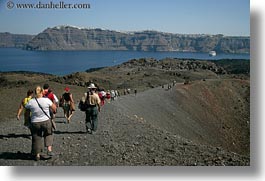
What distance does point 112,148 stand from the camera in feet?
23.3

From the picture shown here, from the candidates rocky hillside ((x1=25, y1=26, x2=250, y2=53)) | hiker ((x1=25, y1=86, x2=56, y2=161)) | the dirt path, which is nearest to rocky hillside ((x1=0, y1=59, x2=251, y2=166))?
the dirt path

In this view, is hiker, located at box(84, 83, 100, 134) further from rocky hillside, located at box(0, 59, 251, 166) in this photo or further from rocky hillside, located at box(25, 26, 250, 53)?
rocky hillside, located at box(25, 26, 250, 53)

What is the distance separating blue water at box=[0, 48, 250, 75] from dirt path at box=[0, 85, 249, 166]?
1.38m

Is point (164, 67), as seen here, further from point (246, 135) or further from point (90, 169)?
point (90, 169)

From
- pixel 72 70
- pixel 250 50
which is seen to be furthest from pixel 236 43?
pixel 72 70

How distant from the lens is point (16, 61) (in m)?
8.62

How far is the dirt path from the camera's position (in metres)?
6.79

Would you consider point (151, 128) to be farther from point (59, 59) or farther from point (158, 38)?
point (59, 59)

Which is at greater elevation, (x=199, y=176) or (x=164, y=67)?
(x=164, y=67)

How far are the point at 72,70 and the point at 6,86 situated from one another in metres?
3.43


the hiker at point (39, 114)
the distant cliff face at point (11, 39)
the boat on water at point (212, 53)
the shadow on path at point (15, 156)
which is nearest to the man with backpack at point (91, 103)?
the hiker at point (39, 114)

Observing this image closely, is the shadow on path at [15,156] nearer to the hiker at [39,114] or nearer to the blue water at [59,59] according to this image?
the hiker at [39,114]

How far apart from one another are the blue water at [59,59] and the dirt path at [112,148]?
138 centimetres

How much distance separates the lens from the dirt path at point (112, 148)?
22.3ft
